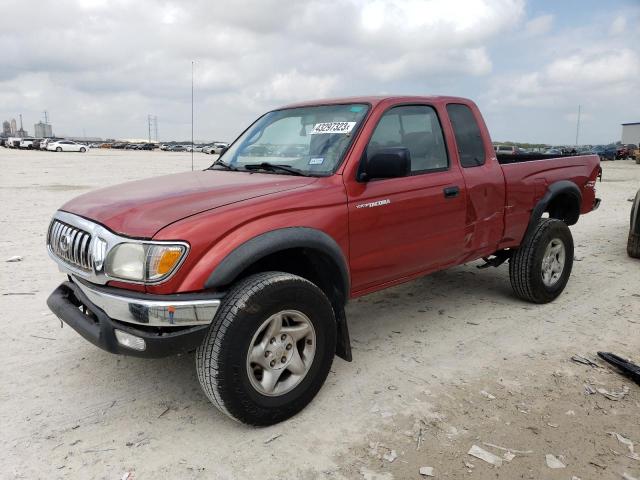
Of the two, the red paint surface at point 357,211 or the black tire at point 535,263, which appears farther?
the black tire at point 535,263

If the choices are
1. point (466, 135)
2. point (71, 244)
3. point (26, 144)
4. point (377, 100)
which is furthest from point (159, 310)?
point (26, 144)

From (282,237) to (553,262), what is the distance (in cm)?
336

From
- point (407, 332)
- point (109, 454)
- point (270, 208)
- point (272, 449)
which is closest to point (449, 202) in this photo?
point (407, 332)

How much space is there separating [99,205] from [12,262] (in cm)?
401

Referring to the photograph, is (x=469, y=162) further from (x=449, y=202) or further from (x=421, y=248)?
(x=421, y=248)

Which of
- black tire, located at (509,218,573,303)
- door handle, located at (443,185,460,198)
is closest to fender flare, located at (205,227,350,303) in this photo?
door handle, located at (443,185,460,198)

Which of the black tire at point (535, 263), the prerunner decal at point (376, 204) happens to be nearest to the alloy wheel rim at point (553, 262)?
the black tire at point (535, 263)

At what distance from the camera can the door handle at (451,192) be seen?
3.96 metres

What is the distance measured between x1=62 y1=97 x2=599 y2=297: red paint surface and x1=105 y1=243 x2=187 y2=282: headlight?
0.05 m

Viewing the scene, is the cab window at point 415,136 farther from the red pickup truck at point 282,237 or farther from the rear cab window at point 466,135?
the rear cab window at point 466,135

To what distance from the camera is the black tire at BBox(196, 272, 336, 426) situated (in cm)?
270

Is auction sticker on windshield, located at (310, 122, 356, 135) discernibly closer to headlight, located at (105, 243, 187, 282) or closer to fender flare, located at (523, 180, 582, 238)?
headlight, located at (105, 243, 187, 282)

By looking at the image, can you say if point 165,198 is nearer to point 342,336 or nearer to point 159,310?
point 159,310

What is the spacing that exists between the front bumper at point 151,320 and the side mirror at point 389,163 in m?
1.30
